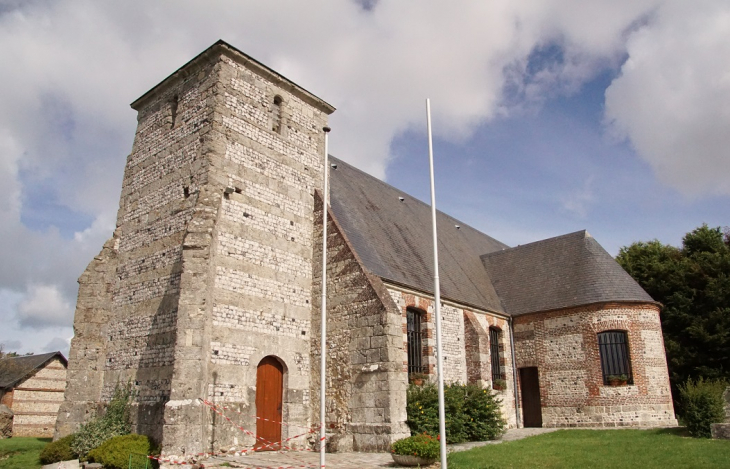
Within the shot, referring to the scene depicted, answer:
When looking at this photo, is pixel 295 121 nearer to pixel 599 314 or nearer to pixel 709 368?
pixel 599 314

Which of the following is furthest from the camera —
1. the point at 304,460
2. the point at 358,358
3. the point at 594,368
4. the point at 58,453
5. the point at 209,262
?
the point at 594,368

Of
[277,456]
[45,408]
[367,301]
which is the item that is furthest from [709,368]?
[45,408]

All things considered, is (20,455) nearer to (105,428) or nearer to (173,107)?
(105,428)

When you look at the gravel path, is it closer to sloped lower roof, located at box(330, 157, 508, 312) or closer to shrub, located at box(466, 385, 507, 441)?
shrub, located at box(466, 385, 507, 441)

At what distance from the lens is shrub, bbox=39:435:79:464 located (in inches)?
508

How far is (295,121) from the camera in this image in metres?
16.8

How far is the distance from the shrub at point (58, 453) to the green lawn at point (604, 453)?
30.0 feet

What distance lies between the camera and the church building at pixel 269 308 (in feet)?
41.9

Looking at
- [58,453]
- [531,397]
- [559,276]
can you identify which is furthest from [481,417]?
[58,453]

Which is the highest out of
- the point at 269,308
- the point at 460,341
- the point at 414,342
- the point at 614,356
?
the point at 269,308

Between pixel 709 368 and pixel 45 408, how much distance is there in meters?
31.4

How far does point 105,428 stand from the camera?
13.0 metres

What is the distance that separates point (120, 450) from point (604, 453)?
33.4 feet

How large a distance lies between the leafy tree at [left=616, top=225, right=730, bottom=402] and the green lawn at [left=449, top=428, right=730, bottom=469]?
10.3 metres
